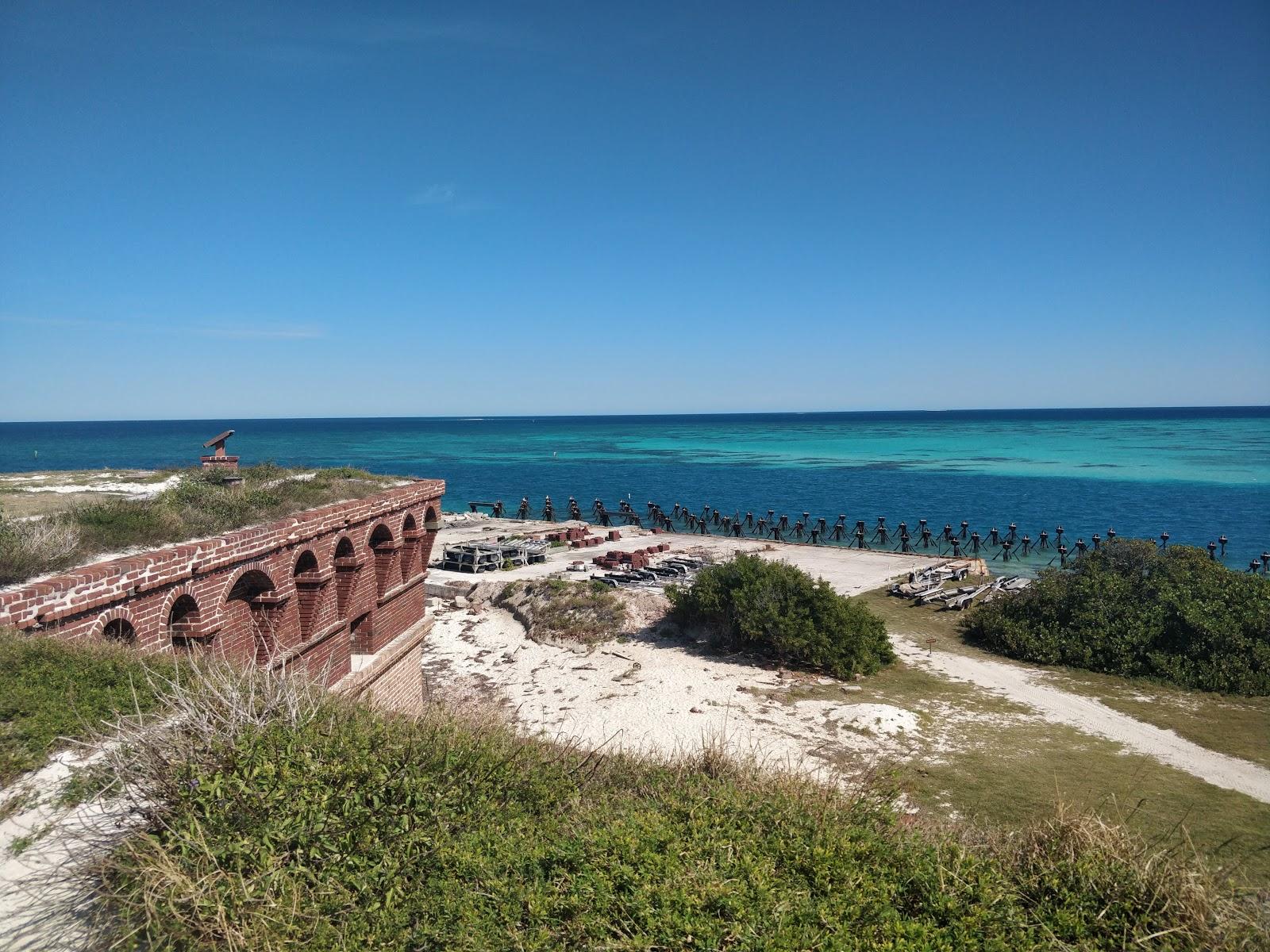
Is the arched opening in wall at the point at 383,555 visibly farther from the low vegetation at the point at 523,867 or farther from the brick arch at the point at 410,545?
the low vegetation at the point at 523,867

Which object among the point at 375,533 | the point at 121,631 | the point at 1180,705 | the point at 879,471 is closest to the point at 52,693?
the point at 121,631

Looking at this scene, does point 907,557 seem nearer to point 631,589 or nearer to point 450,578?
point 631,589

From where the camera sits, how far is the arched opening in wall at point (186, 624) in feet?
33.8

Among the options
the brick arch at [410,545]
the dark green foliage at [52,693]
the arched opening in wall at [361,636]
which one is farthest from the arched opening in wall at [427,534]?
the dark green foliage at [52,693]

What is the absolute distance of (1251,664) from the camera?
60.5 ft

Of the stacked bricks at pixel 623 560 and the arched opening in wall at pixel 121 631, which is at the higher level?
the arched opening in wall at pixel 121 631

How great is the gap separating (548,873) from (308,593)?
9.09 metres

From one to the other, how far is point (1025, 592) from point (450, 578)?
21421mm

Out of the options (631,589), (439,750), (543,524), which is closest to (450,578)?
(631,589)

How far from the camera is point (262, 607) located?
476 inches

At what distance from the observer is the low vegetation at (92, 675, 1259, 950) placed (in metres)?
5.09

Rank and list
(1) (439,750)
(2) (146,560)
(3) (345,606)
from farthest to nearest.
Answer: (3) (345,606), (2) (146,560), (1) (439,750)

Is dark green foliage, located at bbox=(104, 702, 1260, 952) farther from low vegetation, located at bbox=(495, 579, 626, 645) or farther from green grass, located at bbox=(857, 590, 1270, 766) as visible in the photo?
low vegetation, located at bbox=(495, 579, 626, 645)

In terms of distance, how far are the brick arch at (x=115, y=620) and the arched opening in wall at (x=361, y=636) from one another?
6.32 meters
